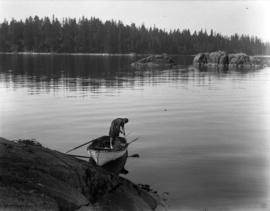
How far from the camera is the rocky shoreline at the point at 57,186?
1138cm

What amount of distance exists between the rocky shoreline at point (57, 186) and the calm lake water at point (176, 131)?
6.84 ft

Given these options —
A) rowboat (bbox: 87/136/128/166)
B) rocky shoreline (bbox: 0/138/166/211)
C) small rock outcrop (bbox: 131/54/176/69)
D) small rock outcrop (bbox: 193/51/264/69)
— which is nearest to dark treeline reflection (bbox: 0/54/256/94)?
rowboat (bbox: 87/136/128/166)

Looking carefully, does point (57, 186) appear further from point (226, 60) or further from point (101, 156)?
point (226, 60)

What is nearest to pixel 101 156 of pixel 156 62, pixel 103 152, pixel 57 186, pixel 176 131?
pixel 103 152

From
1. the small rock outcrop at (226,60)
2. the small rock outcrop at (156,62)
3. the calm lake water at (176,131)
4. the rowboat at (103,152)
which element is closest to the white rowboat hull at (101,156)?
the rowboat at (103,152)

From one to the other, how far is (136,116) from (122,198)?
2007 cm

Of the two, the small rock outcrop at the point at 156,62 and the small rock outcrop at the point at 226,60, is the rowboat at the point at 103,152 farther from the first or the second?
the small rock outcrop at the point at 226,60

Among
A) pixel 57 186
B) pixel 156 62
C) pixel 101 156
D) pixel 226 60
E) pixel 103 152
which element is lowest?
pixel 101 156

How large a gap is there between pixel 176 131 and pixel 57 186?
16.7m

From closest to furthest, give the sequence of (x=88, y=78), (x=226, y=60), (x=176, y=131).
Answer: (x=176, y=131) → (x=88, y=78) → (x=226, y=60)

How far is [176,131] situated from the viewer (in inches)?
1122

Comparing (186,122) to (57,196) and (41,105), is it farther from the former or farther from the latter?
(57,196)

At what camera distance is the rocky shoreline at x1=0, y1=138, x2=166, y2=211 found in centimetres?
1138

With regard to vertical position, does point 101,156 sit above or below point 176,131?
above
